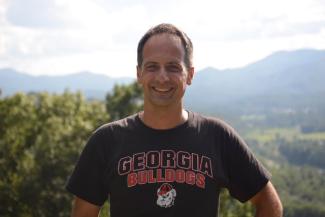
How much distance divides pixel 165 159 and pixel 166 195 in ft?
0.96

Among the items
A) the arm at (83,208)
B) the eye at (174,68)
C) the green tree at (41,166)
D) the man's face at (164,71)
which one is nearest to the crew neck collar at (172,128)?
the man's face at (164,71)

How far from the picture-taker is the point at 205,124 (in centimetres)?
423

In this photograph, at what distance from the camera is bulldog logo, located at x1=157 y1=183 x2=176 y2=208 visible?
388 cm

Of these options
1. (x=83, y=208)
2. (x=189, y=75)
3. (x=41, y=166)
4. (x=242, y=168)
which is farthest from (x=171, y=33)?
(x=41, y=166)

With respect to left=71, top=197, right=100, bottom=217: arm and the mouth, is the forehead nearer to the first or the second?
the mouth

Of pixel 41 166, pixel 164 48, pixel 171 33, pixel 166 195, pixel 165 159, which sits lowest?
pixel 41 166

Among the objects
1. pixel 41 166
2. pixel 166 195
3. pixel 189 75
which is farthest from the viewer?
pixel 41 166

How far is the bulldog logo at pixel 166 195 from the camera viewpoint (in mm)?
3881

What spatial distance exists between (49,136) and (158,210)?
33025mm

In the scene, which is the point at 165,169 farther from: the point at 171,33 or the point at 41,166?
the point at 41,166

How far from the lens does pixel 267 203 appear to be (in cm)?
421

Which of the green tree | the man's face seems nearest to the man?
the man's face

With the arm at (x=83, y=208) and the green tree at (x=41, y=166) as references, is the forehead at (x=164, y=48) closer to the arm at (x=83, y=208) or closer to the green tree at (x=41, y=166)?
the arm at (x=83, y=208)

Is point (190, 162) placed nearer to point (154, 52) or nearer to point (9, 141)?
point (154, 52)
